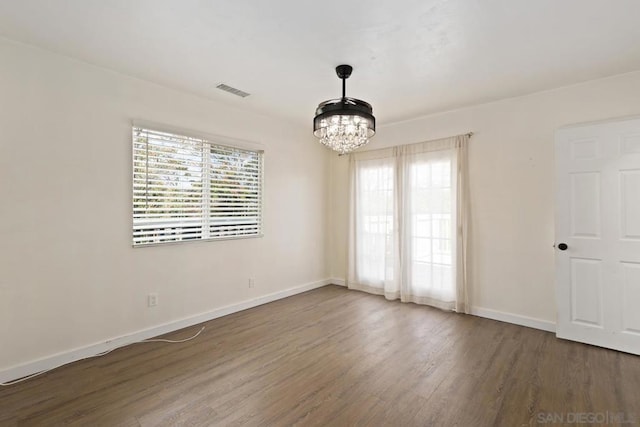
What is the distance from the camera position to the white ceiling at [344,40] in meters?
2.00

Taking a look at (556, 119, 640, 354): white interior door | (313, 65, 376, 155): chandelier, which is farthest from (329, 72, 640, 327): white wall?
(313, 65, 376, 155): chandelier

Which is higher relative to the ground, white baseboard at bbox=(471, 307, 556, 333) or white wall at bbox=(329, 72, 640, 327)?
white wall at bbox=(329, 72, 640, 327)

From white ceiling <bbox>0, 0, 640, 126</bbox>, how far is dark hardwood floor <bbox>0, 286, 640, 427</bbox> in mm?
2642

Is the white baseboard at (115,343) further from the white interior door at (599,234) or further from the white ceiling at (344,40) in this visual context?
the white interior door at (599,234)

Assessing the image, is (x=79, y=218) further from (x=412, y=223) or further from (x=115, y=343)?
(x=412, y=223)

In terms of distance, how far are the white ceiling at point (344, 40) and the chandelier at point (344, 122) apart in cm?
47

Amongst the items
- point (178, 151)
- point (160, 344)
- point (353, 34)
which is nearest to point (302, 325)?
point (160, 344)

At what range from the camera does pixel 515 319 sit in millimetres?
3541

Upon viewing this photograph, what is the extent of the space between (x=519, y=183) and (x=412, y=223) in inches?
54.3

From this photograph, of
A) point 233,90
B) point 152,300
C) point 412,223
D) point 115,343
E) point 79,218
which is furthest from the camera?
point 412,223

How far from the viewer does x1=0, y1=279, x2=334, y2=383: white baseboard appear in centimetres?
242

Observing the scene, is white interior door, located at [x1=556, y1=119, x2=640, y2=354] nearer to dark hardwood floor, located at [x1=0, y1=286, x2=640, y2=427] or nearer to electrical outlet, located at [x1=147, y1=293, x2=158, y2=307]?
dark hardwood floor, located at [x1=0, y1=286, x2=640, y2=427]

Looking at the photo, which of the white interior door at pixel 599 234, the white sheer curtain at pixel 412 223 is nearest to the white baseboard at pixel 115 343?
the white sheer curtain at pixel 412 223

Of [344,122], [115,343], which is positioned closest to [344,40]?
[344,122]
